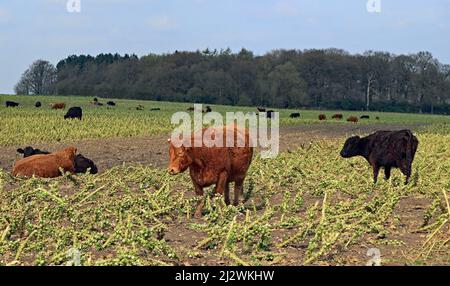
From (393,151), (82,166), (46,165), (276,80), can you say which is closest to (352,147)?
(393,151)

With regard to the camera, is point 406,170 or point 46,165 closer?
point 406,170

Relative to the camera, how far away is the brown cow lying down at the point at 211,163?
8.48 metres

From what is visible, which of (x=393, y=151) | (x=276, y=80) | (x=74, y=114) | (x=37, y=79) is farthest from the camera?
(x=37, y=79)

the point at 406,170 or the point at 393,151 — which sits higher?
the point at 393,151

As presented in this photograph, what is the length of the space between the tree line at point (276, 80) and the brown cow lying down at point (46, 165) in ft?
238

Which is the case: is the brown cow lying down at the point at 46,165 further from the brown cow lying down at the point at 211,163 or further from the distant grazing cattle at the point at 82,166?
the brown cow lying down at the point at 211,163

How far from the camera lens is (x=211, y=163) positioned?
8.84 m

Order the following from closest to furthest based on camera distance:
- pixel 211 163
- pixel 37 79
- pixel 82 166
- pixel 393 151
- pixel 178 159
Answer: pixel 178 159, pixel 211 163, pixel 393 151, pixel 82 166, pixel 37 79

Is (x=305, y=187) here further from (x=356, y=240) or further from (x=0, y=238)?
(x=0, y=238)

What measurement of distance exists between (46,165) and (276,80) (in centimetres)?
7761

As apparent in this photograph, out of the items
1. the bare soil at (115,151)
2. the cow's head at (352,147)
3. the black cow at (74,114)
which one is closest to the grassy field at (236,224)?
the cow's head at (352,147)

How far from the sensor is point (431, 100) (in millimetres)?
90062

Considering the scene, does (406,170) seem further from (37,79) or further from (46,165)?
(37,79)

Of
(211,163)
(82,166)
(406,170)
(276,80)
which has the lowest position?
(82,166)
